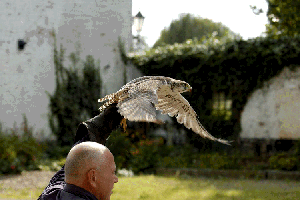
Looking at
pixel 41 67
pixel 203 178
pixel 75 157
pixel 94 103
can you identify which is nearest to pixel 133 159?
pixel 203 178

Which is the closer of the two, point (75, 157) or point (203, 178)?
point (75, 157)

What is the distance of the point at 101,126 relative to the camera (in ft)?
6.72

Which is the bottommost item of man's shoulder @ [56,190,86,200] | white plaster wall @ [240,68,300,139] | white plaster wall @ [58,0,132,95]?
white plaster wall @ [240,68,300,139]

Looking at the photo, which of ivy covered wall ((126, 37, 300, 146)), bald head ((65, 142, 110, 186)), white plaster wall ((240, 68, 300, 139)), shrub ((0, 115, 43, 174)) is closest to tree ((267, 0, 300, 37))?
ivy covered wall ((126, 37, 300, 146))

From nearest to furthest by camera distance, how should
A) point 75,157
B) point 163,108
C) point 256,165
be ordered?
point 75,157 → point 163,108 → point 256,165

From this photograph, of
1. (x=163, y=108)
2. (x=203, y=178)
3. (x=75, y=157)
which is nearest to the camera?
(x=75, y=157)

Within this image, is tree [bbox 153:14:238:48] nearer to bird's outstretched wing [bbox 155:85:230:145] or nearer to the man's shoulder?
bird's outstretched wing [bbox 155:85:230:145]

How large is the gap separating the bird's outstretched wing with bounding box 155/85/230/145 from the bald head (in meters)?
1.83

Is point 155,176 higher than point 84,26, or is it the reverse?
point 84,26

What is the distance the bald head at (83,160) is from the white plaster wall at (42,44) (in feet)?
30.5

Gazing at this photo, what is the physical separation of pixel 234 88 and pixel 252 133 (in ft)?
4.69

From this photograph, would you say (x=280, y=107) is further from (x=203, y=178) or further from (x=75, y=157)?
(x=75, y=157)

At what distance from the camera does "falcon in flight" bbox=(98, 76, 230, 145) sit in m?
2.04

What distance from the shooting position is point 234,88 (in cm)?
1171
